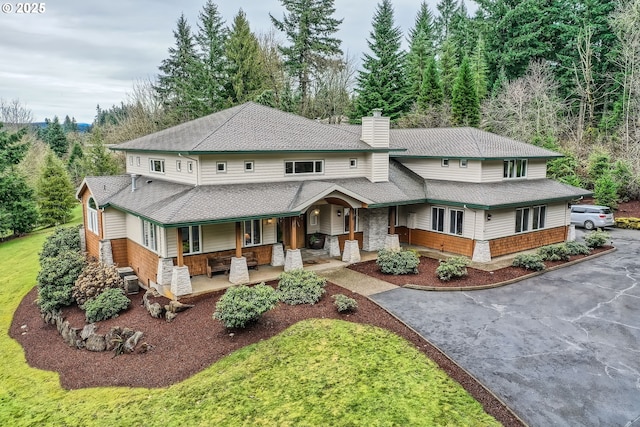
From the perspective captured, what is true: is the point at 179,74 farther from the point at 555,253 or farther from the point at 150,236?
the point at 555,253

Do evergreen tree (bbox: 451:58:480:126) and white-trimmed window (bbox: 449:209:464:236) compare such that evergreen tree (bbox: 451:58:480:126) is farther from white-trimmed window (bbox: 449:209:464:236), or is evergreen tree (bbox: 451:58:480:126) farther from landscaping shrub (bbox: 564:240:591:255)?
white-trimmed window (bbox: 449:209:464:236)

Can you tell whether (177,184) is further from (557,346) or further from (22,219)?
(22,219)

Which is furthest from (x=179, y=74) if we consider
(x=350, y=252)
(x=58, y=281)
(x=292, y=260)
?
(x=292, y=260)

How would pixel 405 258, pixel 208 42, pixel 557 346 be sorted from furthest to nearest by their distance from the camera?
pixel 208 42 < pixel 405 258 < pixel 557 346

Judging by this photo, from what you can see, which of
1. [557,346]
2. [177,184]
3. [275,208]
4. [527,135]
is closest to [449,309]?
[557,346]

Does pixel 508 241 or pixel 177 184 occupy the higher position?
pixel 177 184
